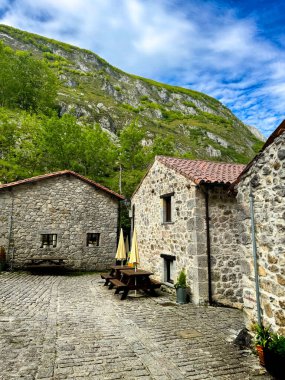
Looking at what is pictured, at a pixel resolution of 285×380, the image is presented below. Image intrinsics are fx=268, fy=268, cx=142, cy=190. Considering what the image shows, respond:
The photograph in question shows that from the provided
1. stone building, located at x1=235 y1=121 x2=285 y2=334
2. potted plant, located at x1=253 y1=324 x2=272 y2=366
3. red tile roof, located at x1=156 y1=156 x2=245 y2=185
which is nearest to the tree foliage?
red tile roof, located at x1=156 y1=156 x2=245 y2=185

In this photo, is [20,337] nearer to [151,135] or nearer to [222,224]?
[222,224]

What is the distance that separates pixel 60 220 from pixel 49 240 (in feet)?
4.25

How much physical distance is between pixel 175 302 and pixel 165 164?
5.40 meters

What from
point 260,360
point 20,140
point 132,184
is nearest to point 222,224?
point 260,360

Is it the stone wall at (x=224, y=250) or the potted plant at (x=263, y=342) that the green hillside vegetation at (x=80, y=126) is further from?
the potted plant at (x=263, y=342)

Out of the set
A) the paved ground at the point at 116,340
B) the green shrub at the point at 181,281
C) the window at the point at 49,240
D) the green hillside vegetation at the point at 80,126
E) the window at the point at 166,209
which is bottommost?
the paved ground at the point at 116,340

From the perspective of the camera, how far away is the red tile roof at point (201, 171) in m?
9.06

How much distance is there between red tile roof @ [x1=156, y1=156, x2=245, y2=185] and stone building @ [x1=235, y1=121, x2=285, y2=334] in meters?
3.37

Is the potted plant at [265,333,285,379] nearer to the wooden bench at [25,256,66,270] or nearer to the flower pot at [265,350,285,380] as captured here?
the flower pot at [265,350,285,380]

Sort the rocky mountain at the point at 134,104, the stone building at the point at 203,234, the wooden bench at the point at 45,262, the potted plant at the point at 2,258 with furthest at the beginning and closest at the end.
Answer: the rocky mountain at the point at 134,104 < the wooden bench at the point at 45,262 < the potted plant at the point at 2,258 < the stone building at the point at 203,234

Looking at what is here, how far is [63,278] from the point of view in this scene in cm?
1385

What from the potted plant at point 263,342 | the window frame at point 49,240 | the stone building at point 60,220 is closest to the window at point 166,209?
the stone building at point 60,220

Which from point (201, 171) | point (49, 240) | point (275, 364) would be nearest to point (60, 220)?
point (49, 240)

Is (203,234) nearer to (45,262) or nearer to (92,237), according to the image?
(92,237)
